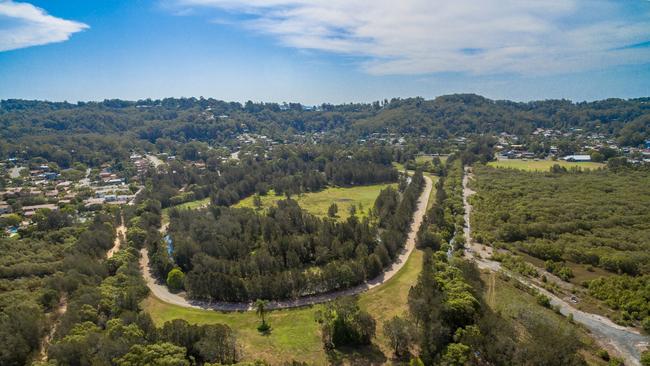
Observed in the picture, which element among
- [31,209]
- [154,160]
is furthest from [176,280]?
[154,160]

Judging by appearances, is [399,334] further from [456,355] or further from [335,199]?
[335,199]

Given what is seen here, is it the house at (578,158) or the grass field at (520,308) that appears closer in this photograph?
the grass field at (520,308)

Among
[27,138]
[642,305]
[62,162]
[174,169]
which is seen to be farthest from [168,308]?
[27,138]

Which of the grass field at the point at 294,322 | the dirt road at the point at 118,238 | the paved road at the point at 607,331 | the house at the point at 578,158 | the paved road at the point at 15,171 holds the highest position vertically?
the house at the point at 578,158

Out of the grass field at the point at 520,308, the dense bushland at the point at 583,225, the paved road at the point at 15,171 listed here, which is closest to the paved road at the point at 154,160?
the paved road at the point at 15,171

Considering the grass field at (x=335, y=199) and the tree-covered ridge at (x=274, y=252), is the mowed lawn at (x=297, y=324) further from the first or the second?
the grass field at (x=335, y=199)

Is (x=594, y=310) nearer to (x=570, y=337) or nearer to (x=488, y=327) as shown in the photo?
(x=570, y=337)
